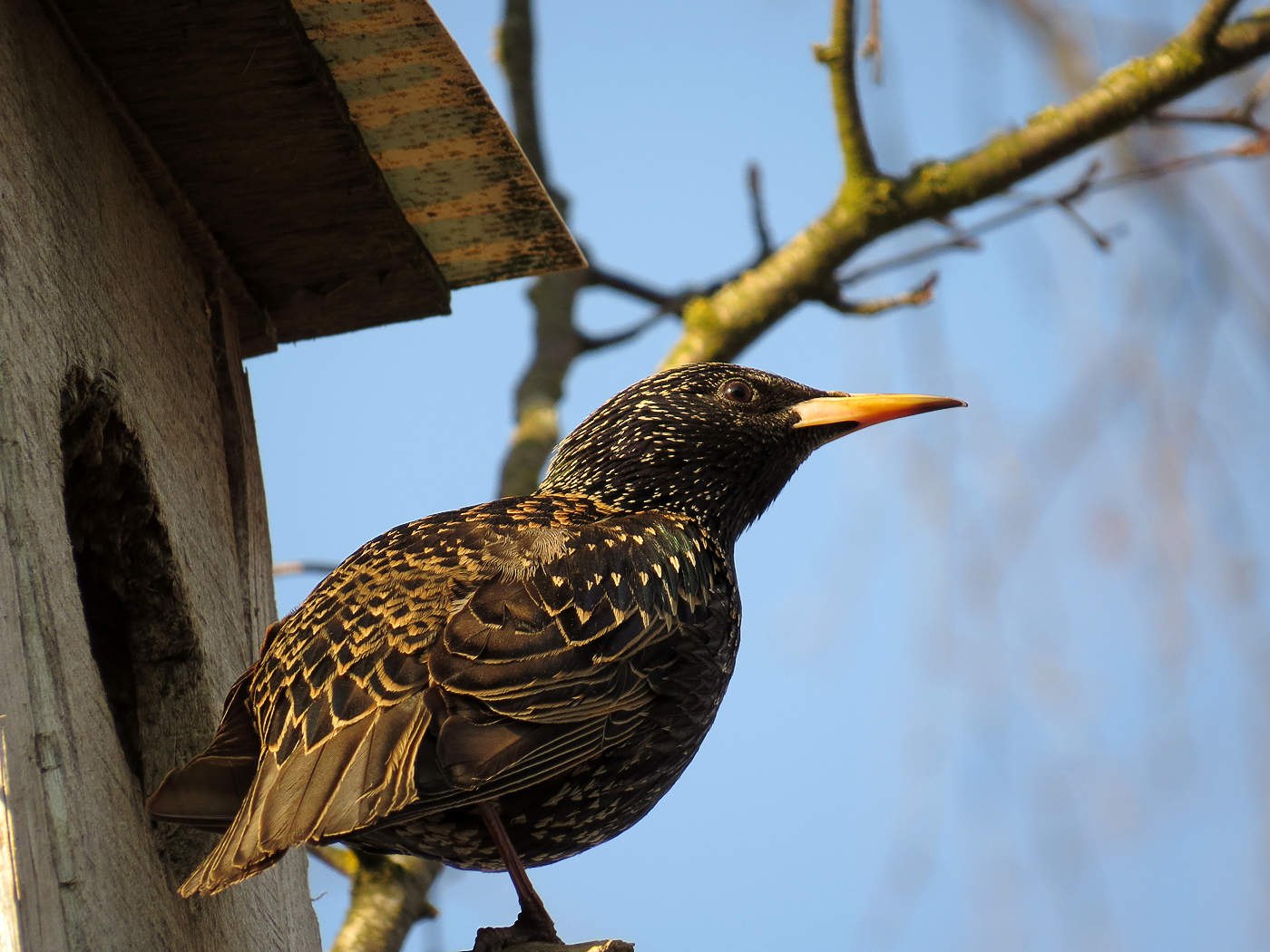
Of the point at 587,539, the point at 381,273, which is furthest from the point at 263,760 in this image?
the point at 381,273

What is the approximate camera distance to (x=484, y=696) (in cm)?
286

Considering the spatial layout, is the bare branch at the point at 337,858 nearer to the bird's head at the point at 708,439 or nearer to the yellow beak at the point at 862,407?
the bird's head at the point at 708,439

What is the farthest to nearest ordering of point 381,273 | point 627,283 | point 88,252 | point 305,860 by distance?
point 627,283 < point 381,273 < point 305,860 < point 88,252

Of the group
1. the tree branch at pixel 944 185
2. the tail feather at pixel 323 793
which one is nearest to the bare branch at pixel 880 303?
the tree branch at pixel 944 185

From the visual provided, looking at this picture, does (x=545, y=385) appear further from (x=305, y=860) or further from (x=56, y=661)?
(x=56, y=661)

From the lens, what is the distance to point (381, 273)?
164 inches

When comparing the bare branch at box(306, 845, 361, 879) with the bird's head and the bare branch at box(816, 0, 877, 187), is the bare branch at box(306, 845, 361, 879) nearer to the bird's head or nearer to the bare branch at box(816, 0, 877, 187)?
the bird's head

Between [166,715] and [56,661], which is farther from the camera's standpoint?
[166,715]

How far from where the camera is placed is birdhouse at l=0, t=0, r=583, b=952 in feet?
8.52

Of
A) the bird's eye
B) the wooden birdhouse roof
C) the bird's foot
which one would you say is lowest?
the bird's foot

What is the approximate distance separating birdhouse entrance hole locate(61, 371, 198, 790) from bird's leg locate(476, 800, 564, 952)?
640 millimetres

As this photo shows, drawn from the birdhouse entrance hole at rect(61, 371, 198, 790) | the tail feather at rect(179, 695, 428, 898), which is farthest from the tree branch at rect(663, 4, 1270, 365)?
the tail feather at rect(179, 695, 428, 898)

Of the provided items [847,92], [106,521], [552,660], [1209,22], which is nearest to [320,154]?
[106,521]

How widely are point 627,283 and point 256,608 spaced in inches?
97.2
